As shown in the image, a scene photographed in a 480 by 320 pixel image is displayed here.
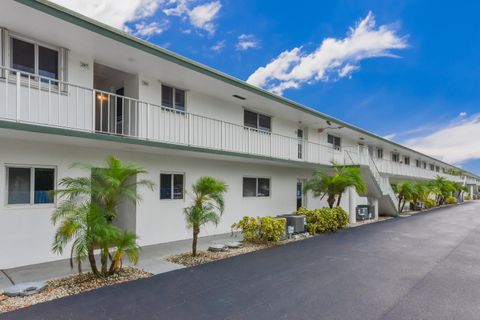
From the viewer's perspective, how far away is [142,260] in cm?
854

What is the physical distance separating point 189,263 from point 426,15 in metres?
21.4

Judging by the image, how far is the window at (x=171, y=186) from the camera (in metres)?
11.3

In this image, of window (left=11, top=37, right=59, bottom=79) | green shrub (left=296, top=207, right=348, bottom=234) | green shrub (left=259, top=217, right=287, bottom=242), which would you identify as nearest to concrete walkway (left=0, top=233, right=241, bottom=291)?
green shrub (left=259, top=217, right=287, bottom=242)

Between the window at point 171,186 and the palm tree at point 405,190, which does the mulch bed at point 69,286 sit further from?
the palm tree at point 405,190

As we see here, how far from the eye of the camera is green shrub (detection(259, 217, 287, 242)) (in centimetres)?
1086

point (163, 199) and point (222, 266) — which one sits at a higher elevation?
point (163, 199)

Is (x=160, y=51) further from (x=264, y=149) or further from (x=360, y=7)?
(x=360, y=7)

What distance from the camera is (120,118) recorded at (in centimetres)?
1125

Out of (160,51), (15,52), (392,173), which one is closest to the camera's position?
(15,52)

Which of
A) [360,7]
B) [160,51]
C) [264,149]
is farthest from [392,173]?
[160,51]

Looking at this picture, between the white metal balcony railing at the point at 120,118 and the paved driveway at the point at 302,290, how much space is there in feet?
14.3

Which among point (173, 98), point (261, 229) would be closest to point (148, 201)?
point (173, 98)

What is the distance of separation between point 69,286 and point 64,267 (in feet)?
5.84

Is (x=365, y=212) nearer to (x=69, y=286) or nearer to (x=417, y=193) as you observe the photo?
(x=417, y=193)
